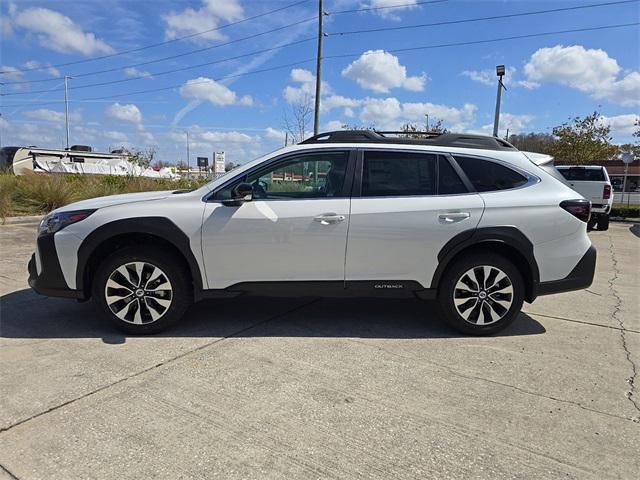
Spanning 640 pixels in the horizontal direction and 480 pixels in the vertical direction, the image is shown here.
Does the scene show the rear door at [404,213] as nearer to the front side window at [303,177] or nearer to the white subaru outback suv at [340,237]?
the white subaru outback suv at [340,237]

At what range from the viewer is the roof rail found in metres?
4.23

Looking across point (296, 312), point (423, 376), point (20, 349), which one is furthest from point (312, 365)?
point (20, 349)

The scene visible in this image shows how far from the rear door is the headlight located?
2385 millimetres

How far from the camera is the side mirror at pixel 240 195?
3910 millimetres

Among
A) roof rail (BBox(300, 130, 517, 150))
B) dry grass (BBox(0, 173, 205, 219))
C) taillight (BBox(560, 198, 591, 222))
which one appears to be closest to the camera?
taillight (BBox(560, 198, 591, 222))

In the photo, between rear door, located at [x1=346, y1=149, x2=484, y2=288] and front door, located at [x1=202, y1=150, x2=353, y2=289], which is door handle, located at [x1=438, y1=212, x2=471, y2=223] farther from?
front door, located at [x1=202, y1=150, x2=353, y2=289]

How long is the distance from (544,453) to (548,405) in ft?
1.94

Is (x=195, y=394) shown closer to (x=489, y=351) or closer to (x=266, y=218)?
(x=266, y=218)

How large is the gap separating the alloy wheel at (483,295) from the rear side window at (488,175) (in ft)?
2.49

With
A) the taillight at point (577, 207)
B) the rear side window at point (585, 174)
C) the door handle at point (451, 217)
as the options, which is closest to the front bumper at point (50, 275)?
the door handle at point (451, 217)

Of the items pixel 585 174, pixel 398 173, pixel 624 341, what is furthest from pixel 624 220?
pixel 398 173

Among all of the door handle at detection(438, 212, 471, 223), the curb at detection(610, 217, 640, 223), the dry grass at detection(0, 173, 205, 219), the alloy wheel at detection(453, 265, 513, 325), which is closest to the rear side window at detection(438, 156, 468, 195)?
the door handle at detection(438, 212, 471, 223)

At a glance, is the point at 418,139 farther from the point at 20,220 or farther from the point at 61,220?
the point at 20,220

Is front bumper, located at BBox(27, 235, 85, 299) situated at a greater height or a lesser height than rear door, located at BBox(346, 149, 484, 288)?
lesser
